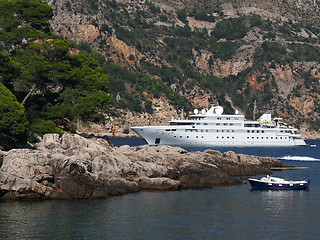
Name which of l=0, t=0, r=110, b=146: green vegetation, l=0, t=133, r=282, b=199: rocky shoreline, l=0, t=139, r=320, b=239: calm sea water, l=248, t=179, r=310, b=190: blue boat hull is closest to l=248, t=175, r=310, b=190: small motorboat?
l=248, t=179, r=310, b=190: blue boat hull

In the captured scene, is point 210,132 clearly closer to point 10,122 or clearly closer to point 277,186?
point 277,186

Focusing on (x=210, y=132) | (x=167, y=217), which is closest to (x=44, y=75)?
(x=167, y=217)

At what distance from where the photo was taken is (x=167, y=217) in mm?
34344

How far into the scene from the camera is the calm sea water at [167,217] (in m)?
→ 30.2

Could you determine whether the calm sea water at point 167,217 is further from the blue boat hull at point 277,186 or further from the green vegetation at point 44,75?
the green vegetation at point 44,75

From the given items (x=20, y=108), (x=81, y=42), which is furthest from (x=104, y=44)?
(x=20, y=108)

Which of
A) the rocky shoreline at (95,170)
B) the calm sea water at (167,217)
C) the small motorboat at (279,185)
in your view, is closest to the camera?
the calm sea water at (167,217)

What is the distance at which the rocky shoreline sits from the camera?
1528 inches

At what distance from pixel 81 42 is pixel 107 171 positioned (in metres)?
146

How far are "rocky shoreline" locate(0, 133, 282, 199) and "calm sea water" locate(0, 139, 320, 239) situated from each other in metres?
1.21

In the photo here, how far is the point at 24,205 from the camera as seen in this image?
1423 inches

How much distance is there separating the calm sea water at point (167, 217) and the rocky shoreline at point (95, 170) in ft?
3.96

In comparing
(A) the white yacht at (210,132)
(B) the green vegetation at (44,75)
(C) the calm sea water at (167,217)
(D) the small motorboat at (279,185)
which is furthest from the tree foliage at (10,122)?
(A) the white yacht at (210,132)

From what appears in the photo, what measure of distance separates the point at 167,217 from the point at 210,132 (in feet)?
279
